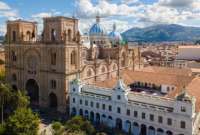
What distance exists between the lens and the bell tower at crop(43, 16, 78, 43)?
68.7 m

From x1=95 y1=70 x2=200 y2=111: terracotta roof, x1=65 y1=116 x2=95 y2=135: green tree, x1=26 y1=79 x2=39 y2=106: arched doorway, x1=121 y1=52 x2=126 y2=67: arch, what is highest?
x1=121 y1=52 x2=126 y2=67: arch

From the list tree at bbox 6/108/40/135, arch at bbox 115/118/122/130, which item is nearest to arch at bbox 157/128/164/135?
arch at bbox 115/118/122/130

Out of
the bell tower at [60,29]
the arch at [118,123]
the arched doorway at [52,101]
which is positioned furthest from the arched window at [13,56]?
the arch at [118,123]

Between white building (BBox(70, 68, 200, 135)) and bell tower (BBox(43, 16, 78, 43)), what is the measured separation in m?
11.2

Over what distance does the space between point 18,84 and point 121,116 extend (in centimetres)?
3445

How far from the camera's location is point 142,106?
2256 inches

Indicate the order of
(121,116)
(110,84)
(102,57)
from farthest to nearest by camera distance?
1. (102,57)
2. (110,84)
3. (121,116)

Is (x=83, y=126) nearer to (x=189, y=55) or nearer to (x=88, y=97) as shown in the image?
(x=88, y=97)

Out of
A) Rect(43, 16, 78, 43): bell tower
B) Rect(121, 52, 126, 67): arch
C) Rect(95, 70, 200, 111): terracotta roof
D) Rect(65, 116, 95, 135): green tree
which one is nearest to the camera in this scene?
Rect(65, 116, 95, 135): green tree

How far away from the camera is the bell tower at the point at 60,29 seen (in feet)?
225

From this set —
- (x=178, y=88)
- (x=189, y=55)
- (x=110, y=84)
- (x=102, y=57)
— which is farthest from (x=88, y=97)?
(x=189, y=55)

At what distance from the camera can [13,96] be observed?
65.1 metres

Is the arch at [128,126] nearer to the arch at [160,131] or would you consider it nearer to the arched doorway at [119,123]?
the arched doorway at [119,123]

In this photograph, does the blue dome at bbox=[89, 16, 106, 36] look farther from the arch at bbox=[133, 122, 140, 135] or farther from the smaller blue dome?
the arch at bbox=[133, 122, 140, 135]
